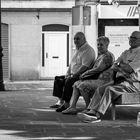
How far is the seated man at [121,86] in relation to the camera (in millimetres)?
8820

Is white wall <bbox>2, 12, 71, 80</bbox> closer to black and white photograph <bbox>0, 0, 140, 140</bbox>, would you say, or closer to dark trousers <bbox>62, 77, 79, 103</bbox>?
black and white photograph <bbox>0, 0, 140, 140</bbox>

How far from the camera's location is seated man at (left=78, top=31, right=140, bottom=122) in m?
8.82

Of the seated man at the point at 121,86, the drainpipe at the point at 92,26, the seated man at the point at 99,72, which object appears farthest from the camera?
the drainpipe at the point at 92,26

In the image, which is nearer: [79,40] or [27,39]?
[79,40]

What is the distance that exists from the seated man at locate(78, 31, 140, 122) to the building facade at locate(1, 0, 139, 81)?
14.6 m

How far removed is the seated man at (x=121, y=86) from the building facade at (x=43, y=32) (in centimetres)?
1457

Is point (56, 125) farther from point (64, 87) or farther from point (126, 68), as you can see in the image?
point (64, 87)

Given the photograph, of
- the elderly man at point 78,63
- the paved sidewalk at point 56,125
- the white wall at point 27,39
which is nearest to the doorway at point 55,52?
the white wall at point 27,39

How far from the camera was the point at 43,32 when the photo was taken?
78.5 ft

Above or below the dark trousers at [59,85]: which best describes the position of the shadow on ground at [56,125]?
below

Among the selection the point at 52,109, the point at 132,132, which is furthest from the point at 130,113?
the point at 132,132

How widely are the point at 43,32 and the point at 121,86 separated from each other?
50.1 feet

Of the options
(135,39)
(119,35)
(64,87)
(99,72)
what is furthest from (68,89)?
(119,35)

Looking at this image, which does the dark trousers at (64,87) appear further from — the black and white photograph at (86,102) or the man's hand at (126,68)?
the man's hand at (126,68)
